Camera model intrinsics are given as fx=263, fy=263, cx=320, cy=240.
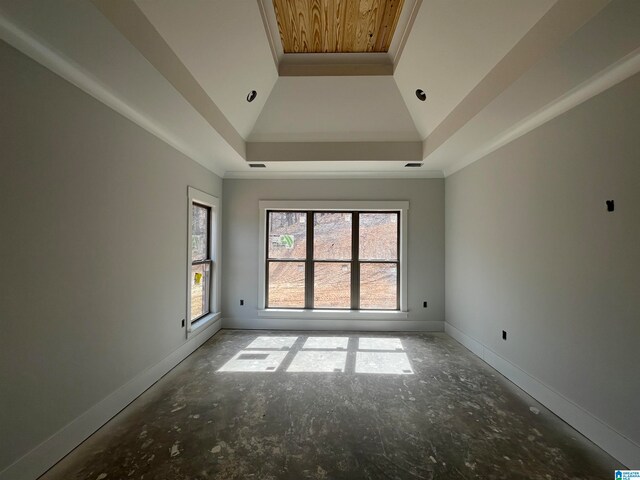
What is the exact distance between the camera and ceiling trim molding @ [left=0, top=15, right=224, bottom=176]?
4.61 feet

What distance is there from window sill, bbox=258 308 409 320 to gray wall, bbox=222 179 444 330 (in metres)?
0.11

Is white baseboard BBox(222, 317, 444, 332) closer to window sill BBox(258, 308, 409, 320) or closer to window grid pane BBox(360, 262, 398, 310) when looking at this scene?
window sill BBox(258, 308, 409, 320)

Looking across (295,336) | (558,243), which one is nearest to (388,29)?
(558,243)

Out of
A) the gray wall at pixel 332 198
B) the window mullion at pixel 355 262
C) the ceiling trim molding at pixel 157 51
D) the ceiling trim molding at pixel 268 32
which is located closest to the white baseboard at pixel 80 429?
the gray wall at pixel 332 198

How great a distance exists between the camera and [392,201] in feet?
14.1

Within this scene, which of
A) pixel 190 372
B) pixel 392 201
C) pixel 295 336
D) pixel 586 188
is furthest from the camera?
pixel 392 201

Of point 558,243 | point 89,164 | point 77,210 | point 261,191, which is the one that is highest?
point 261,191

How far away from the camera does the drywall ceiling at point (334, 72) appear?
1.46 m

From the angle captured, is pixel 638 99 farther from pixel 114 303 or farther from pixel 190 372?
pixel 190 372

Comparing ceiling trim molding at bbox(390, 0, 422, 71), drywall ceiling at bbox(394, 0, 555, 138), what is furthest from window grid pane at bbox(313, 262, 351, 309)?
ceiling trim molding at bbox(390, 0, 422, 71)

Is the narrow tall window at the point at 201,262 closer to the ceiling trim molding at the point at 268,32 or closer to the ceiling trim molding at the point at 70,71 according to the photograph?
the ceiling trim molding at the point at 70,71

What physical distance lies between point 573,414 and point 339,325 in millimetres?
2794

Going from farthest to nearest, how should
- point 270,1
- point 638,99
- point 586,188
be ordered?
1. point 270,1
2. point 586,188
3. point 638,99

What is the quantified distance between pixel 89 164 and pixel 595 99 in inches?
148
